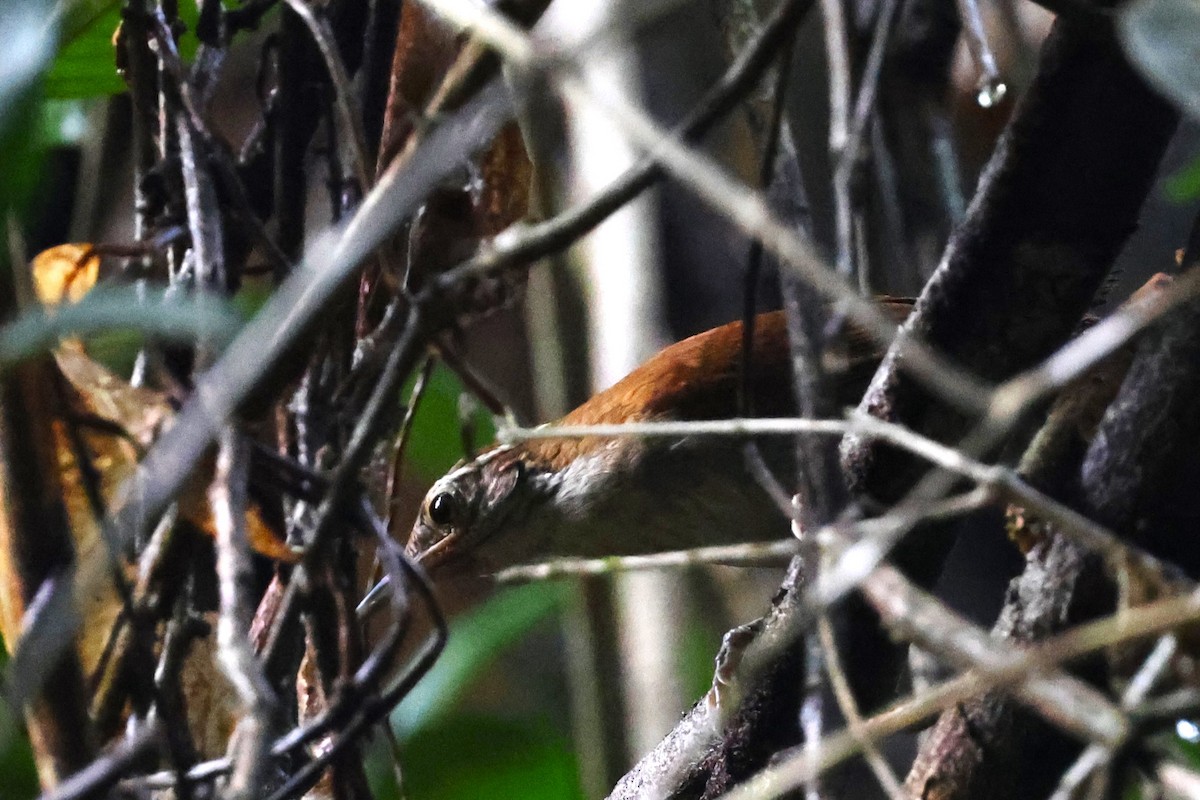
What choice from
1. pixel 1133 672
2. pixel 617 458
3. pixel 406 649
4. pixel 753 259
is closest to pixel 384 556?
pixel 753 259

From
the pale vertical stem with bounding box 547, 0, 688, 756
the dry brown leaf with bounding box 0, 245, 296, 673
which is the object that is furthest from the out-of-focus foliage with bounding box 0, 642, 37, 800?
the pale vertical stem with bounding box 547, 0, 688, 756

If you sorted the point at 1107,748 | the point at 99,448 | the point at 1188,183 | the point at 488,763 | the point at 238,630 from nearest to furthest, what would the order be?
the point at 1107,748, the point at 238,630, the point at 1188,183, the point at 99,448, the point at 488,763

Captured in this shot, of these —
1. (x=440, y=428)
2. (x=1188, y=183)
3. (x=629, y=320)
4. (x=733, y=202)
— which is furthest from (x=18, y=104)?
(x=629, y=320)

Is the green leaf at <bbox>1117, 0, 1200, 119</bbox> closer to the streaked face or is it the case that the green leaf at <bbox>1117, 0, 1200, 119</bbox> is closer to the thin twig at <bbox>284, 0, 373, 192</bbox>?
the thin twig at <bbox>284, 0, 373, 192</bbox>

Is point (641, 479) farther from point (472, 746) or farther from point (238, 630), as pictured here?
point (238, 630)

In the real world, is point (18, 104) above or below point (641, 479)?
above

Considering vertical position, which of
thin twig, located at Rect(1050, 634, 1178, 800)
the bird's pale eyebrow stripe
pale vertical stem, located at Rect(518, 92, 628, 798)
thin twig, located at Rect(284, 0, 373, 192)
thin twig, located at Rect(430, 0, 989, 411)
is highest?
thin twig, located at Rect(284, 0, 373, 192)

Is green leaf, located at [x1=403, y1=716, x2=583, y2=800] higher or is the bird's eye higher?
the bird's eye
